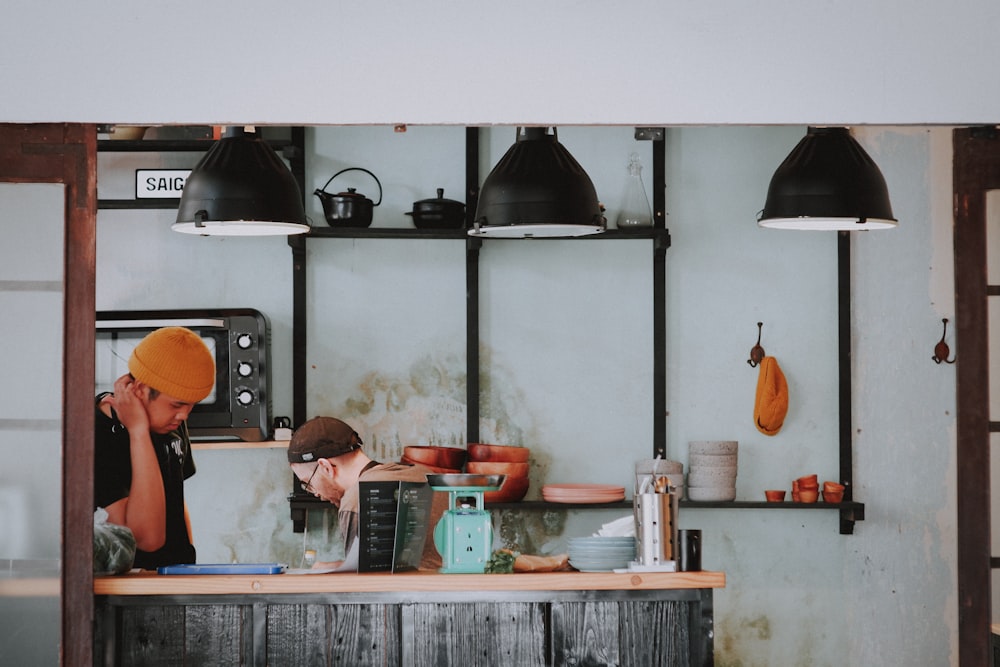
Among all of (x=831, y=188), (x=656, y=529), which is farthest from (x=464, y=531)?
(x=831, y=188)

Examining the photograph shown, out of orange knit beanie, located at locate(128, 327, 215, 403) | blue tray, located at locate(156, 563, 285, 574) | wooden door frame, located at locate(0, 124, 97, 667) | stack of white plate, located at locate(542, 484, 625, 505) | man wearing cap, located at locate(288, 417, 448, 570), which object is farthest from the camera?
stack of white plate, located at locate(542, 484, 625, 505)

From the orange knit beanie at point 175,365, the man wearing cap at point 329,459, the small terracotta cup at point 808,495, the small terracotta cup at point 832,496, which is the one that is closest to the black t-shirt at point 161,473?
the orange knit beanie at point 175,365

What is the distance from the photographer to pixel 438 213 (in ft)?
18.2

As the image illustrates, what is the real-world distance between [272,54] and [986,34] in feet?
4.94

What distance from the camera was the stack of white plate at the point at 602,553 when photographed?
347cm

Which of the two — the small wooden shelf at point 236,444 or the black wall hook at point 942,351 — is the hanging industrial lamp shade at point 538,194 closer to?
the small wooden shelf at point 236,444

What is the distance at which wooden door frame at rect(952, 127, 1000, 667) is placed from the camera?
254cm

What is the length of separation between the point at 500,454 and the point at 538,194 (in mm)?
1851

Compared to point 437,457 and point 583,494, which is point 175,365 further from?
point 583,494

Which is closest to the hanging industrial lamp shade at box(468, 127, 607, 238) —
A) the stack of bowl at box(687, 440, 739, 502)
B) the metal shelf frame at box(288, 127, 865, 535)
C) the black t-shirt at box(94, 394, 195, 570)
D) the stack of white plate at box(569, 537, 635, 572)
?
the stack of white plate at box(569, 537, 635, 572)

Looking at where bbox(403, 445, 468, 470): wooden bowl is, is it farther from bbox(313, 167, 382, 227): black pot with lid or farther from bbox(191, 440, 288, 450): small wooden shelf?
bbox(313, 167, 382, 227): black pot with lid

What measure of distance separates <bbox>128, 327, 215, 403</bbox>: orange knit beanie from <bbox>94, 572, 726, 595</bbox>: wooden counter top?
103 centimetres

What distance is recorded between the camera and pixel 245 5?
2334 mm

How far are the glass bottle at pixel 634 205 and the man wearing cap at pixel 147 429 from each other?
2.31m
